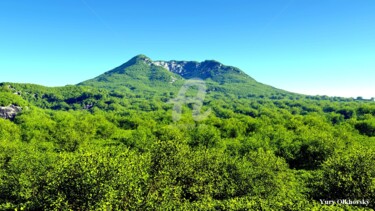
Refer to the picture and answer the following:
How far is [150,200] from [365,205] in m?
26.0

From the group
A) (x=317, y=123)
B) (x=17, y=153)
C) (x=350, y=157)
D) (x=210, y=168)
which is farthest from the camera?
(x=317, y=123)

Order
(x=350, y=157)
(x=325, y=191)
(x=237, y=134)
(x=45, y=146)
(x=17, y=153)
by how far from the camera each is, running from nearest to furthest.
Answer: (x=325, y=191), (x=350, y=157), (x=17, y=153), (x=45, y=146), (x=237, y=134)

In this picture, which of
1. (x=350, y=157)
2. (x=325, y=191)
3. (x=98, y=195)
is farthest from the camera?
(x=350, y=157)

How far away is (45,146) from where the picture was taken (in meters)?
70.4

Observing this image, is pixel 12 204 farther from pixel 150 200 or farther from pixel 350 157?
pixel 350 157

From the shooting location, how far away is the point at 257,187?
40.2m

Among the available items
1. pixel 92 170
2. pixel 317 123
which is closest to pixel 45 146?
pixel 92 170

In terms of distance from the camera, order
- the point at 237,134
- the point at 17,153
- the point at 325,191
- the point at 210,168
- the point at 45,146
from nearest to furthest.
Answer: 1. the point at 325,191
2. the point at 210,168
3. the point at 17,153
4. the point at 45,146
5. the point at 237,134

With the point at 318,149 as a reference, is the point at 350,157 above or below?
above

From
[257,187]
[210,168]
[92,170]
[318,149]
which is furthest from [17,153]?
[318,149]

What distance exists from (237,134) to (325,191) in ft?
236

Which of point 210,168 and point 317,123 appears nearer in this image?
point 210,168

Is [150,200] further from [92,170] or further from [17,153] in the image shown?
[17,153]

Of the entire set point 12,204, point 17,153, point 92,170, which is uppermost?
point 92,170
